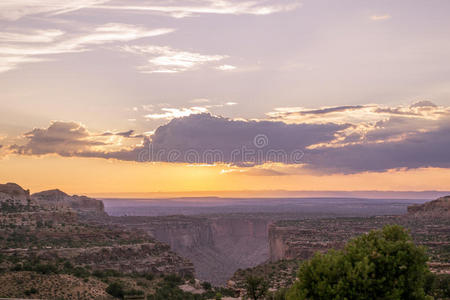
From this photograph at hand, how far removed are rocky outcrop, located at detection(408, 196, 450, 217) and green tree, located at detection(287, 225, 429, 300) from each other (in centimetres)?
6695

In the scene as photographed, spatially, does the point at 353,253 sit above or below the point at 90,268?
above

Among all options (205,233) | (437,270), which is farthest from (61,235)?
(205,233)

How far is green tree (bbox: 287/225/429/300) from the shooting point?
A: 18.6 m

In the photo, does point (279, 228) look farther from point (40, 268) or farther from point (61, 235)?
point (40, 268)

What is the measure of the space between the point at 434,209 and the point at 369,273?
239ft

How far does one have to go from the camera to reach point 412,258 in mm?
19203

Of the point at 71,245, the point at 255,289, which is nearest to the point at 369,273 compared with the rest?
the point at 255,289

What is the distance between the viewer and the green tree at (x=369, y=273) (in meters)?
18.6

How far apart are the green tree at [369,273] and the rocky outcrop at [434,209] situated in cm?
6695

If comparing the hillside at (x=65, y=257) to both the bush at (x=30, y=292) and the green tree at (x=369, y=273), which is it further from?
the green tree at (x=369, y=273)

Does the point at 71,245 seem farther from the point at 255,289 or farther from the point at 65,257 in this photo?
the point at 255,289

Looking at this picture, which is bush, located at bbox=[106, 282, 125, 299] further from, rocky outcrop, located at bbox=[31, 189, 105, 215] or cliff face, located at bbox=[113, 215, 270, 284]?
rocky outcrop, located at bbox=[31, 189, 105, 215]

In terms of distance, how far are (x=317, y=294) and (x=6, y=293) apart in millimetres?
22649

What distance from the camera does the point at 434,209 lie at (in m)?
84.3
